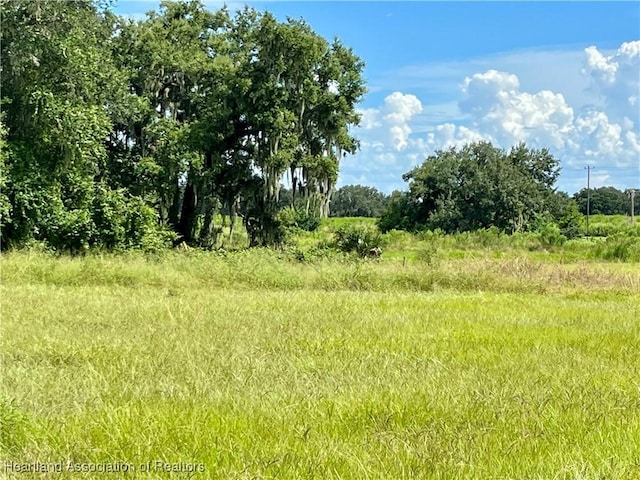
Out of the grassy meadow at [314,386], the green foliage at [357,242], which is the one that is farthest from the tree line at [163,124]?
the grassy meadow at [314,386]

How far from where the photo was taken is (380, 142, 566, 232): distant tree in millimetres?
47625

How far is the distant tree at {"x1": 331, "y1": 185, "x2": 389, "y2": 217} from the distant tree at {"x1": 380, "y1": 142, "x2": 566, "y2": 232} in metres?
40.0

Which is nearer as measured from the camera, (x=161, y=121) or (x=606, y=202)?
(x=161, y=121)

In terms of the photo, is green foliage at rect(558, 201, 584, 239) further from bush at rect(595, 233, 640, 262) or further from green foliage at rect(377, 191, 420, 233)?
green foliage at rect(377, 191, 420, 233)

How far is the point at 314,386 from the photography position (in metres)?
5.47

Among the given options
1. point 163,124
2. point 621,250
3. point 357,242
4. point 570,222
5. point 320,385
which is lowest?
point 320,385

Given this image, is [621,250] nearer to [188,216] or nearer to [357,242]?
[357,242]

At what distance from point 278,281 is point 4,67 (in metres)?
10.3

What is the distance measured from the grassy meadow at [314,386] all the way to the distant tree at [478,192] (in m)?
35.1

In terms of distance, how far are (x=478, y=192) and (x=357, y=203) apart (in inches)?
2142

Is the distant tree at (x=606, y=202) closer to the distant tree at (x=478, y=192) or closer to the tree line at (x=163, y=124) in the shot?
the distant tree at (x=478, y=192)

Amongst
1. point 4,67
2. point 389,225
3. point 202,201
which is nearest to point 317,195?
point 202,201

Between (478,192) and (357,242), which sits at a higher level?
(478,192)

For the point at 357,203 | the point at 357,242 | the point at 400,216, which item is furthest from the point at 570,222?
the point at 357,203
